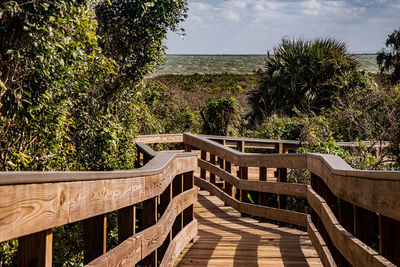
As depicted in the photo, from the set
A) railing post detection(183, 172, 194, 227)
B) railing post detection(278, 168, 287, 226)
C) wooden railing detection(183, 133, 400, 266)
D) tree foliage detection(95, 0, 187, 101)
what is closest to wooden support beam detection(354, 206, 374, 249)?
wooden railing detection(183, 133, 400, 266)

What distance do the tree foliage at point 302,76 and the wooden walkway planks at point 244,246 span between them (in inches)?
372

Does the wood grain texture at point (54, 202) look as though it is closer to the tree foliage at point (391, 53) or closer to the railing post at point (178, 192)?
the railing post at point (178, 192)

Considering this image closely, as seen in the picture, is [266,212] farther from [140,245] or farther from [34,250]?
[34,250]

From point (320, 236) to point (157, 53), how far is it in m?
6.31

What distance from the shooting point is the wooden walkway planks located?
425 centimetres

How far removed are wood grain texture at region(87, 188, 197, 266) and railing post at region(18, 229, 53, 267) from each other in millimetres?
490

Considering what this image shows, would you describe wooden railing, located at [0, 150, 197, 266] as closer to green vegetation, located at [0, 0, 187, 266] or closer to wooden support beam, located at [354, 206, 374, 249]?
wooden support beam, located at [354, 206, 374, 249]

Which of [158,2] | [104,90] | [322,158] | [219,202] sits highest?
[158,2]

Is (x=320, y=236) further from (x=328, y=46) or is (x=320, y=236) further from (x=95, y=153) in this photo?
(x=328, y=46)

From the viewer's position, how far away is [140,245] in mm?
2643

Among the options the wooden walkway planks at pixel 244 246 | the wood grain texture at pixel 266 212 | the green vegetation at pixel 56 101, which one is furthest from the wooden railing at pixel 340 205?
the green vegetation at pixel 56 101

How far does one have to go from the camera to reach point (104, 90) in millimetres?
8070

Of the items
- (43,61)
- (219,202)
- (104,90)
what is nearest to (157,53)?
(104,90)

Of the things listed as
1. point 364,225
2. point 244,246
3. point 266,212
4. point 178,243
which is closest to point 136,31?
point 266,212
